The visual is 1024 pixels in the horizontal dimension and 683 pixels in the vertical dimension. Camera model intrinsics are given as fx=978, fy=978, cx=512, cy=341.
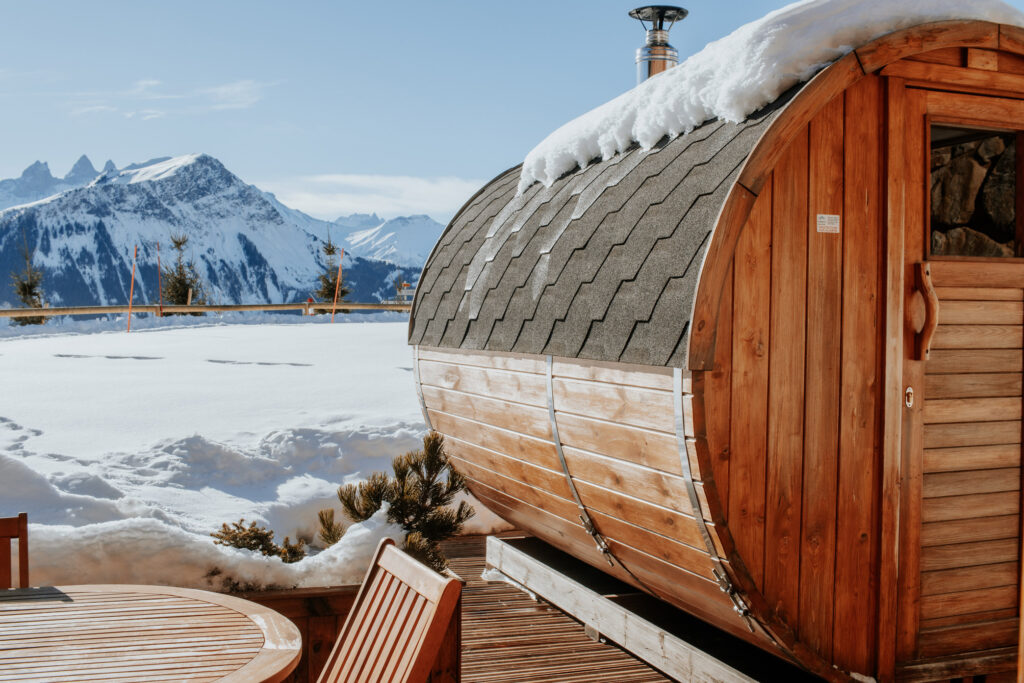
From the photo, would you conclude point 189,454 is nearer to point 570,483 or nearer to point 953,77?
point 570,483

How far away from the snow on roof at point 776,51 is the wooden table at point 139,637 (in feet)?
8.28

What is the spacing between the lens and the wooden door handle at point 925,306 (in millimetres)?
3732

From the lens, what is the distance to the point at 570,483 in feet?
14.3

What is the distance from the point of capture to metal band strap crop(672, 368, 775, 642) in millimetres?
3348

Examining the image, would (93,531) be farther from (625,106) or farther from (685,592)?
(625,106)

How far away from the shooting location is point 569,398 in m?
4.14

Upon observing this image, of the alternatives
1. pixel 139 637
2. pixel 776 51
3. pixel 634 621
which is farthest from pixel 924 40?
pixel 139 637

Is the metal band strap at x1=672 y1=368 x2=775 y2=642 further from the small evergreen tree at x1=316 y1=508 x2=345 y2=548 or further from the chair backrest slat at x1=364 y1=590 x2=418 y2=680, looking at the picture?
the small evergreen tree at x1=316 y1=508 x2=345 y2=548

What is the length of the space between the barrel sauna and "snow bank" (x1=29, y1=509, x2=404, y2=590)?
172 centimetres

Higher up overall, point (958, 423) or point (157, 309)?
point (157, 309)

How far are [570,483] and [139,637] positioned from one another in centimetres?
197

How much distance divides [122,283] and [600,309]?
207 metres

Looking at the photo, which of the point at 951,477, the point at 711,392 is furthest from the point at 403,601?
the point at 951,477

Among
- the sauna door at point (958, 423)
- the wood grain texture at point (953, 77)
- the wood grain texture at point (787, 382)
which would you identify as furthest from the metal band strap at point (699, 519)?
the wood grain texture at point (953, 77)
